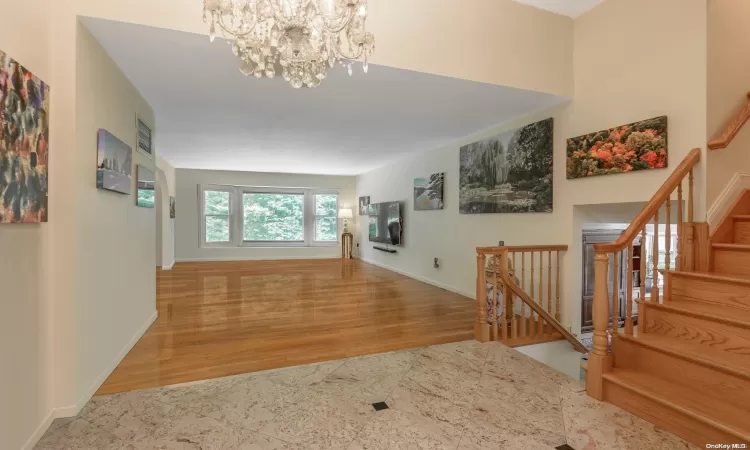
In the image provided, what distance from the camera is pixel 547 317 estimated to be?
11.5ft

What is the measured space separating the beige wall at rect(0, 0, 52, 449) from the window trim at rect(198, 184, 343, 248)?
724cm

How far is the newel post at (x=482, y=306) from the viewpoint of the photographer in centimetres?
319

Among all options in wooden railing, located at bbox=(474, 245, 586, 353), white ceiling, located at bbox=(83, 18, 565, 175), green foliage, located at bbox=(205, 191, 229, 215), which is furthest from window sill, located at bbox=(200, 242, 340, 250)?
wooden railing, located at bbox=(474, 245, 586, 353)

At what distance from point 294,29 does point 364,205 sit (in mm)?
7345

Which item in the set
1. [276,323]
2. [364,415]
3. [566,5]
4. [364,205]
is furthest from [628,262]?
[364,205]

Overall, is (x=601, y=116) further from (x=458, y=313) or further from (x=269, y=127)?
(x=269, y=127)

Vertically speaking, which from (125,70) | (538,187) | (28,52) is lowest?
(538,187)

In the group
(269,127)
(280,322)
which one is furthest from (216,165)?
(280,322)

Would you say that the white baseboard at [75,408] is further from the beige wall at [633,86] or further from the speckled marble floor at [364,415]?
the beige wall at [633,86]

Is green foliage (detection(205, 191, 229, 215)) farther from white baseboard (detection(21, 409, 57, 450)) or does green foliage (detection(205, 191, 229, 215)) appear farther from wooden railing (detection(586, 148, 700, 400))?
wooden railing (detection(586, 148, 700, 400))

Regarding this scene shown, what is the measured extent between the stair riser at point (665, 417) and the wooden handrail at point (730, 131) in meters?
1.92

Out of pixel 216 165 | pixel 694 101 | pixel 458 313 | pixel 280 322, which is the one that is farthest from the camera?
pixel 216 165

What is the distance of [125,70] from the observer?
2836 millimetres

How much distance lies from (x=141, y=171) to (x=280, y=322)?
2.06 meters
